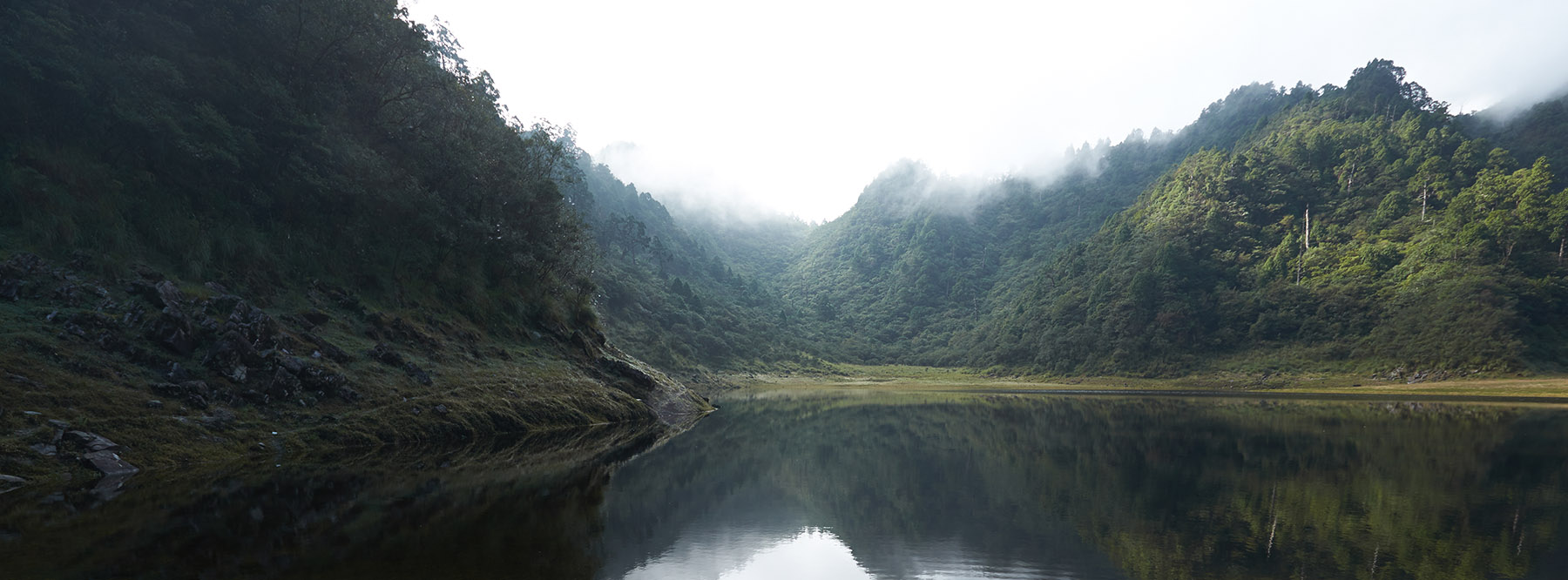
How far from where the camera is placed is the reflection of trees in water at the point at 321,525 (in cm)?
833

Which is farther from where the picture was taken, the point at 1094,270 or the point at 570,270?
the point at 1094,270

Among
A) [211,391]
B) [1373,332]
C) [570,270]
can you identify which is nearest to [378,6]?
[570,270]

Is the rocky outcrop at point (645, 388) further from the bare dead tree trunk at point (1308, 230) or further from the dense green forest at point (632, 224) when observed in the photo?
the bare dead tree trunk at point (1308, 230)

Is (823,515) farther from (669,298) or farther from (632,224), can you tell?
(632,224)

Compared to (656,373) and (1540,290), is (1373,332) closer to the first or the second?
(1540,290)

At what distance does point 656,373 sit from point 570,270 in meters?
9.79

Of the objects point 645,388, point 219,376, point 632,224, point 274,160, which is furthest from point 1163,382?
point 632,224

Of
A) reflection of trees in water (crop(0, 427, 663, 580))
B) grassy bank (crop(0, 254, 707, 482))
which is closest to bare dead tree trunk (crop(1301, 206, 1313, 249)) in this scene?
grassy bank (crop(0, 254, 707, 482))

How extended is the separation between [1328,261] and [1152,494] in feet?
397

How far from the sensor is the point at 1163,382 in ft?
319

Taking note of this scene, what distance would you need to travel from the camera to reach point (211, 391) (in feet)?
56.7

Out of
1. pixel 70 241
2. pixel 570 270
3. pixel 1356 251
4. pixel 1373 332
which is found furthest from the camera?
pixel 1356 251

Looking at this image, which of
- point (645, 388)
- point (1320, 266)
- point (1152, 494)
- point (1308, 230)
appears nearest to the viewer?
point (1152, 494)

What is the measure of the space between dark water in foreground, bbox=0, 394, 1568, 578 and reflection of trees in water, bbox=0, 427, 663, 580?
0.06 metres
